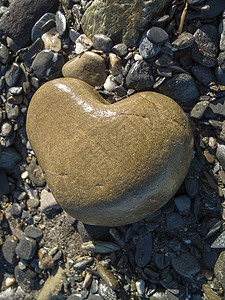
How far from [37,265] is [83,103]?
2400 millimetres

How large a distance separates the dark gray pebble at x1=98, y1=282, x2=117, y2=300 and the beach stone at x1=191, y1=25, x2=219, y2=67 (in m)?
2.78

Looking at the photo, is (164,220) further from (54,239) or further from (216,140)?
(54,239)

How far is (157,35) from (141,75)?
1.35ft

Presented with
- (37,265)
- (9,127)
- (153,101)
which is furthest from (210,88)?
(37,265)

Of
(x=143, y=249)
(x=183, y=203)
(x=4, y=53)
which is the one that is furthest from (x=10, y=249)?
(x=4, y=53)

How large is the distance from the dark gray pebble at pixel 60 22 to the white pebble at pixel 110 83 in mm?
802

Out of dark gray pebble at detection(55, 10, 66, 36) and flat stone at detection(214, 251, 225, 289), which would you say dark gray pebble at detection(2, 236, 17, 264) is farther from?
dark gray pebble at detection(55, 10, 66, 36)

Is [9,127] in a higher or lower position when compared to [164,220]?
higher

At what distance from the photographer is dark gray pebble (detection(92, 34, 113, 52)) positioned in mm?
2881

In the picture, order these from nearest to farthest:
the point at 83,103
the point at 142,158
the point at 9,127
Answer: the point at 142,158 < the point at 83,103 < the point at 9,127

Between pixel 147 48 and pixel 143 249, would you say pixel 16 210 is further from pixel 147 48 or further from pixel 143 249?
pixel 147 48

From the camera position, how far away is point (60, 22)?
3125mm

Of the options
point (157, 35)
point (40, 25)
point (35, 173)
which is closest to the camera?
point (157, 35)

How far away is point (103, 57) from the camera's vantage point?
9.73 feet
